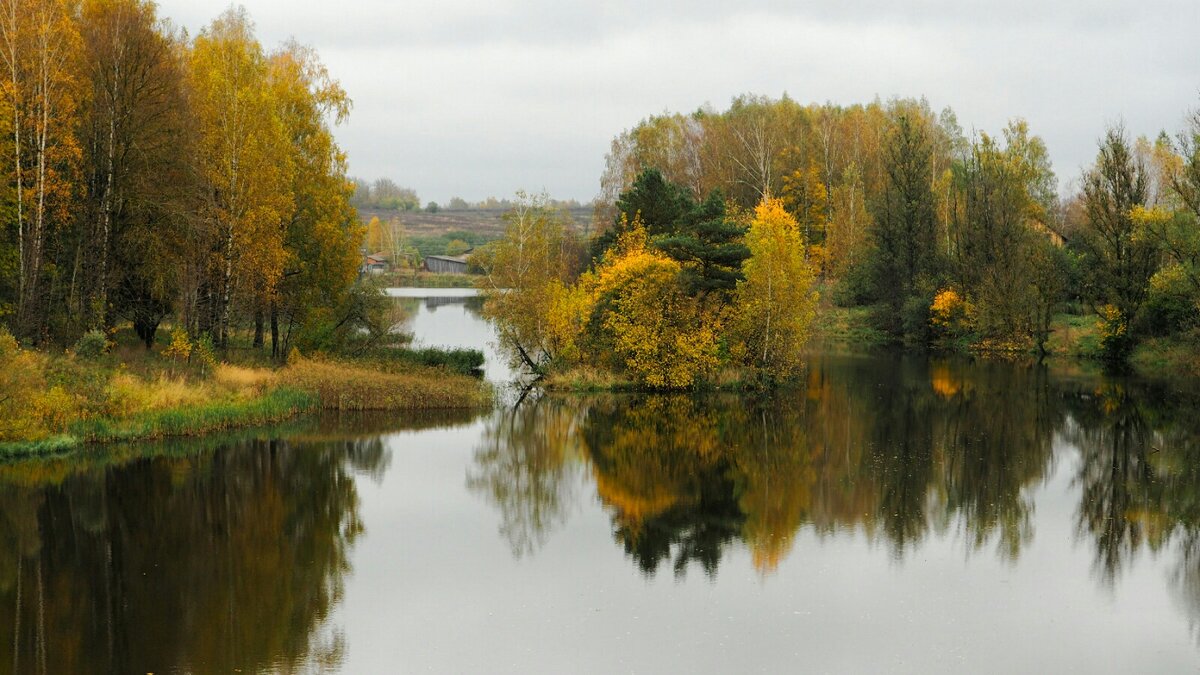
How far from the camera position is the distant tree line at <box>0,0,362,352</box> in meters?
28.7

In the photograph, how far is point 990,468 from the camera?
25.6m

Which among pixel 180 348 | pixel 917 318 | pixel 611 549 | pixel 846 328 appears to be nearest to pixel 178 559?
pixel 611 549

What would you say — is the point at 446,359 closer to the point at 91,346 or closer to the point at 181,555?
the point at 91,346

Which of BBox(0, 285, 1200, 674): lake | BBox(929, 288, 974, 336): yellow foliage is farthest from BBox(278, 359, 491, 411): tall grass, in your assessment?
BBox(929, 288, 974, 336): yellow foliage

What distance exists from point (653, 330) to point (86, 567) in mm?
23161

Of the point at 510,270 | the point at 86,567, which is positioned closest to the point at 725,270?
the point at 510,270

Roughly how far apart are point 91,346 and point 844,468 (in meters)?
20.4

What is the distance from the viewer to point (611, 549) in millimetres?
18891

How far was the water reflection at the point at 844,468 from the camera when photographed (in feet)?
65.0

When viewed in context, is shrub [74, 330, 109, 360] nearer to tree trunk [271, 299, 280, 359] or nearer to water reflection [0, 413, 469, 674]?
water reflection [0, 413, 469, 674]

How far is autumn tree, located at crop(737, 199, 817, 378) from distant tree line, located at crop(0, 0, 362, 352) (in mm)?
15518

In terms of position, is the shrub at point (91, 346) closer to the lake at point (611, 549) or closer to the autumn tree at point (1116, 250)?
the lake at point (611, 549)

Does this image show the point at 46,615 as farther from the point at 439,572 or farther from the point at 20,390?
the point at 20,390

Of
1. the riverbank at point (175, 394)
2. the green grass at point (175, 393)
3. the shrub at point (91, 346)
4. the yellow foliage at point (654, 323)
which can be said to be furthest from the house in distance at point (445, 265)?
the shrub at point (91, 346)
